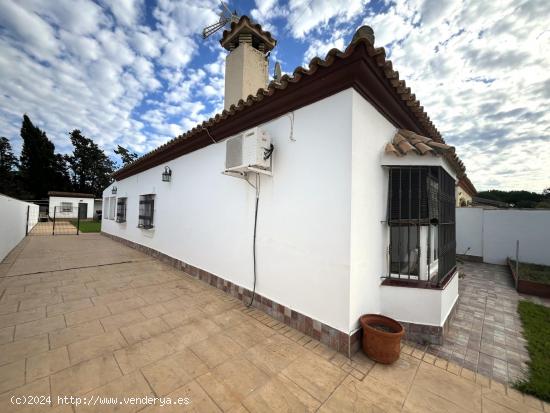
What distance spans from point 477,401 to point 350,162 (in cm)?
250

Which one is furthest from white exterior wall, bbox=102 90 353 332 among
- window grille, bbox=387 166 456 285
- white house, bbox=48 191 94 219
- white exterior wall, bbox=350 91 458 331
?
white house, bbox=48 191 94 219

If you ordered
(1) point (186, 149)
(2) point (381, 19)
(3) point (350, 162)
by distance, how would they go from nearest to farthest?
(3) point (350, 162)
(2) point (381, 19)
(1) point (186, 149)

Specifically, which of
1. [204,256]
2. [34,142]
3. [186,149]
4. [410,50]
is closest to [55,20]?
[186,149]

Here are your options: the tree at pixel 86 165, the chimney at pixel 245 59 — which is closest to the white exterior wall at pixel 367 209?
the chimney at pixel 245 59

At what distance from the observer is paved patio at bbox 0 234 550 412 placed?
1883 millimetres

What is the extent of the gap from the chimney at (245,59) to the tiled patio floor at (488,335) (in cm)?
622

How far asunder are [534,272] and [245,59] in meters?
10.3

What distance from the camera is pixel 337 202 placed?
106 inches

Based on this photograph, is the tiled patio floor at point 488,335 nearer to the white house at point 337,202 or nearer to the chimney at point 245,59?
the white house at point 337,202

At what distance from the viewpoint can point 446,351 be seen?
275 cm

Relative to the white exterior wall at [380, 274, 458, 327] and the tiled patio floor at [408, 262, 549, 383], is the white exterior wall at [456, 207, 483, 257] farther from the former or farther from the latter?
the white exterior wall at [380, 274, 458, 327]

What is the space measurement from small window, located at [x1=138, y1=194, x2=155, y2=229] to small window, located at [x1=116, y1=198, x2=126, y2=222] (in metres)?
2.63

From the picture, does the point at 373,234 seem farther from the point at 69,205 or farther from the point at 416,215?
the point at 69,205

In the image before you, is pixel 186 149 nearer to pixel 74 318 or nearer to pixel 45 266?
pixel 74 318
